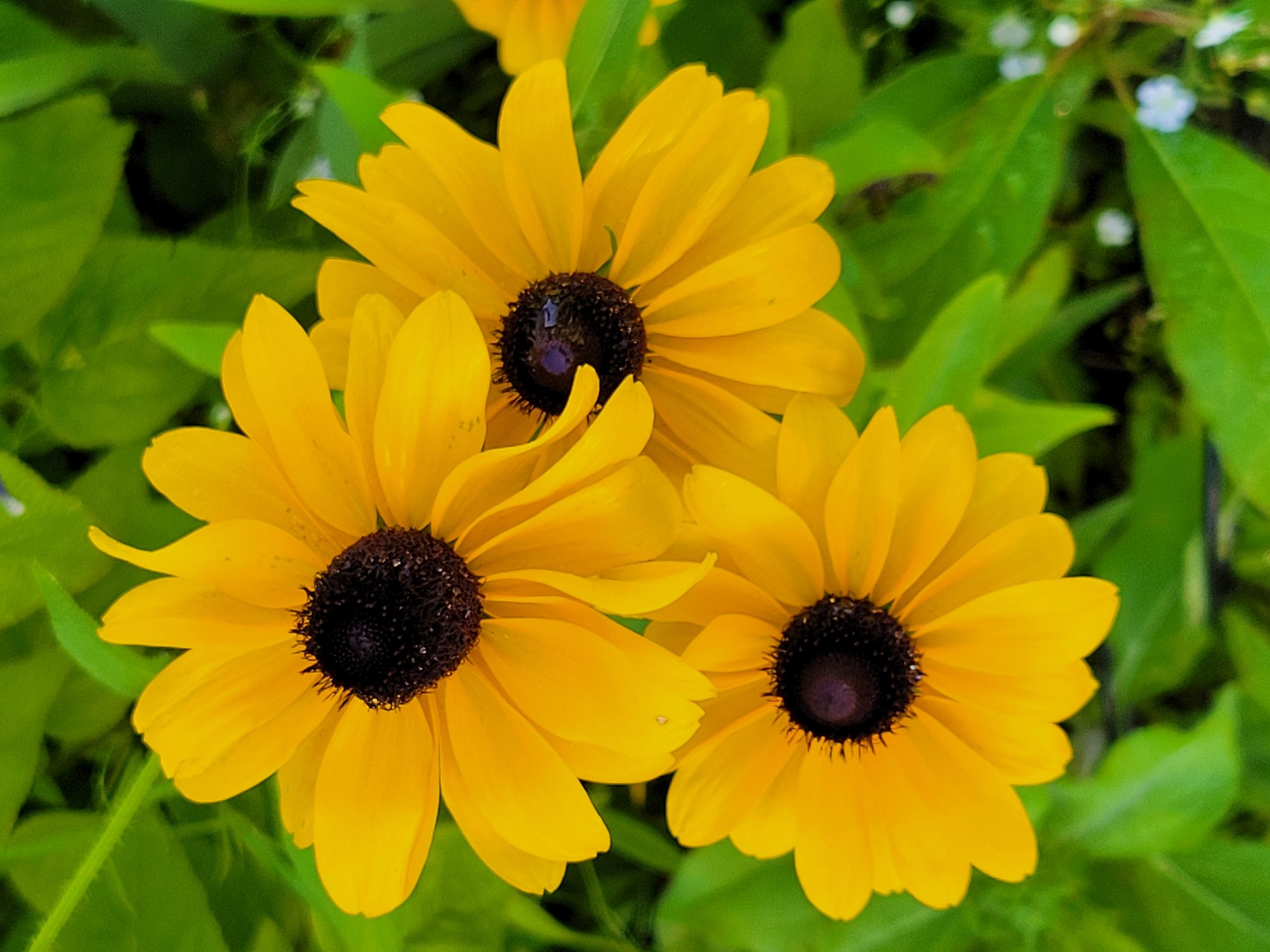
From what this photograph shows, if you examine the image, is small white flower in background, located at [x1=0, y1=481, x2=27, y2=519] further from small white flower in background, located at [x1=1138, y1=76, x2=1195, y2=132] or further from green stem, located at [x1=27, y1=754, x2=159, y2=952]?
small white flower in background, located at [x1=1138, y1=76, x2=1195, y2=132]

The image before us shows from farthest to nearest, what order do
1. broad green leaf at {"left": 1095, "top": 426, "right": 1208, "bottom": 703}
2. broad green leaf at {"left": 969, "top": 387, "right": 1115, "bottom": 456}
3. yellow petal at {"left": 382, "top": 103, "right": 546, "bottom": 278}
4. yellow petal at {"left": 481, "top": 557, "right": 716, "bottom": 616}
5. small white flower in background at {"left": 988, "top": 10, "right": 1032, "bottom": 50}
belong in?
broad green leaf at {"left": 1095, "top": 426, "right": 1208, "bottom": 703} < small white flower in background at {"left": 988, "top": 10, "right": 1032, "bottom": 50} < broad green leaf at {"left": 969, "top": 387, "right": 1115, "bottom": 456} < yellow petal at {"left": 382, "top": 103, "right": 546, "bottom": 278} < yellow petal at {"left": 481, "top": 557, "right": 716, "bottom": 616}

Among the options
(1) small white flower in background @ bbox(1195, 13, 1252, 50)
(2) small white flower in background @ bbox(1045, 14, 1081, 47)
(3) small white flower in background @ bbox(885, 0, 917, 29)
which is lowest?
(3) small white flower in background @ bbox(885, 0, 917, 29)

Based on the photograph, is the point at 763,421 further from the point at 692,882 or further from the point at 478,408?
the point at 692,882

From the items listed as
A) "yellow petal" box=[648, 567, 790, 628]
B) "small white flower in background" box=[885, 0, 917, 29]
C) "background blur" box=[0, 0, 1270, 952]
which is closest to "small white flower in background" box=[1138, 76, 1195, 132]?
"background blur" box=[0, 0, 1270, 952]

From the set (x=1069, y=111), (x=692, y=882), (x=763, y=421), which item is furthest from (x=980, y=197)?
(x=692, y=882)

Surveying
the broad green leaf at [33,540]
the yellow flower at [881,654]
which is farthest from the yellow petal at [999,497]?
the broad green leaf at [33,540]

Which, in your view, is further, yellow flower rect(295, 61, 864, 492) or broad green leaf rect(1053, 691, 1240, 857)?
broad green leaf rect(1053, 691, 1240, 857)

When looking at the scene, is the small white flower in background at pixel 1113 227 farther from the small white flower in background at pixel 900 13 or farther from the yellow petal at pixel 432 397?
the yellow petal at pixel 432 397
